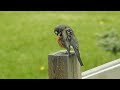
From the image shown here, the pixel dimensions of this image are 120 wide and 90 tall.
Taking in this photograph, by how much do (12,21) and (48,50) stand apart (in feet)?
6.83

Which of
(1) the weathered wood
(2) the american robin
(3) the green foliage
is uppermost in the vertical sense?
(3) the green foliage

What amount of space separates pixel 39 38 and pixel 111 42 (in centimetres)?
174

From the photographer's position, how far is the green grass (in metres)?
6.41

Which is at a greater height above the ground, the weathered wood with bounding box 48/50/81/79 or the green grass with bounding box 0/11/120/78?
the green grass with bounding box 0/11/120/78

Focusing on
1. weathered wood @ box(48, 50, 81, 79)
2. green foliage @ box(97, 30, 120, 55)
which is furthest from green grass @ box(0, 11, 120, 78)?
weathered wood @ box(48, 50, 81, 79)

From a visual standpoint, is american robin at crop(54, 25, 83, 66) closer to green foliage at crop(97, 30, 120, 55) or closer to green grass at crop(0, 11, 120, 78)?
green grass at crop(0, 11, 120, 78)

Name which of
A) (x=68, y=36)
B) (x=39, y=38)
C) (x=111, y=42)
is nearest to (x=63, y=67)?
(x=68, y=36)

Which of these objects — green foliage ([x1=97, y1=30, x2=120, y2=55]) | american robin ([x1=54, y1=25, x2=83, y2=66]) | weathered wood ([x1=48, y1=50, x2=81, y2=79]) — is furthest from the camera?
green foliage ([x1=97, y1=30, x2=120, y2=55])

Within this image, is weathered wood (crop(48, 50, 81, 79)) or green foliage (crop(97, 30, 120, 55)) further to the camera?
green foliage (crop(97, 30, 120, 55))

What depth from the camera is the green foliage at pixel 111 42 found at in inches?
251

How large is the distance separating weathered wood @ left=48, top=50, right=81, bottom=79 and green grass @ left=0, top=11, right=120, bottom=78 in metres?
3.72

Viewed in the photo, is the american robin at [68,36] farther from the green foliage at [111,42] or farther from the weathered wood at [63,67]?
the green foliage at [111,42]

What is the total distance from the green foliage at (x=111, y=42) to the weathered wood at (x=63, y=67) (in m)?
4.06

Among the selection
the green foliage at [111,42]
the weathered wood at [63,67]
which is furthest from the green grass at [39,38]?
the weathered wood at [63,67]
